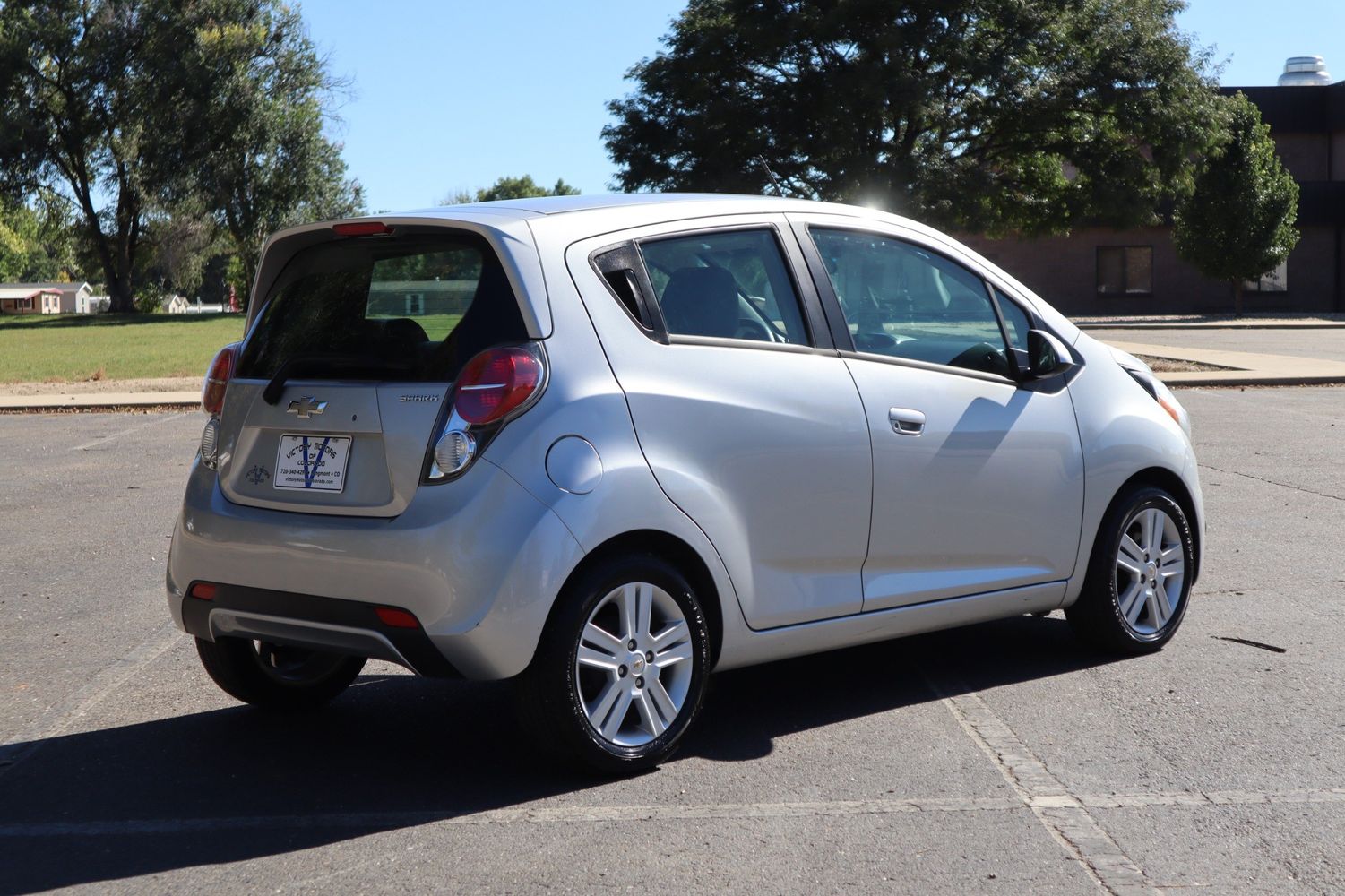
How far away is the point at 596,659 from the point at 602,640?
0.06 metres

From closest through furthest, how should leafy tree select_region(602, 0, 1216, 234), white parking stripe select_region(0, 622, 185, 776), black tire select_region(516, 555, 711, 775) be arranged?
Answer: black tire select_region(516, 555, 711, 775)
white parking stripe select_region(0, 622, 185, 776)
leafy tree select_region(602, 0, 1216, 234)

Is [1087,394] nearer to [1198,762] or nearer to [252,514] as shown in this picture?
[1198,762]

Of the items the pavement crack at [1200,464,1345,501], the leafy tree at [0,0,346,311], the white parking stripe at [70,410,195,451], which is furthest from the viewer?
the leafy tree at [0,0,346,311]

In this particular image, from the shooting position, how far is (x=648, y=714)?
445cm

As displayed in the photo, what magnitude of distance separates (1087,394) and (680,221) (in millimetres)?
1866

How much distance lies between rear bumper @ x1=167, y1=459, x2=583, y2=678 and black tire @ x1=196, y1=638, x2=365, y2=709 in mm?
773

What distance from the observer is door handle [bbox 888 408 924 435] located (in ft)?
16.5

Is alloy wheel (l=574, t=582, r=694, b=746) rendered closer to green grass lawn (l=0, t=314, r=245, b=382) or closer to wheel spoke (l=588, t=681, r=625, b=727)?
wheel spoke (l=588, t=681, r=625, b=727)

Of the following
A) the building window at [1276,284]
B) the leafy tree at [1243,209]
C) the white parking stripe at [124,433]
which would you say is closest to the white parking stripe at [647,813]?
the white parking stripe at [124,433]

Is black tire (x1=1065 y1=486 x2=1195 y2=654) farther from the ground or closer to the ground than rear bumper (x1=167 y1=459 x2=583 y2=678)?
closer to the ground

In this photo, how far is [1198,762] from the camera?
4520 mm

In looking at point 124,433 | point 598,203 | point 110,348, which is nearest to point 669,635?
point 598,203

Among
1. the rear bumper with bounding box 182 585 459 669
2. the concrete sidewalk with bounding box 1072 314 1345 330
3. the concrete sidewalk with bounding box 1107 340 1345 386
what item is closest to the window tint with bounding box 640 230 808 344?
the rear bumper with bounding box 182 585 459 669

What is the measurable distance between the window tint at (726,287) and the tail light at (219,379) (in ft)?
4.90
